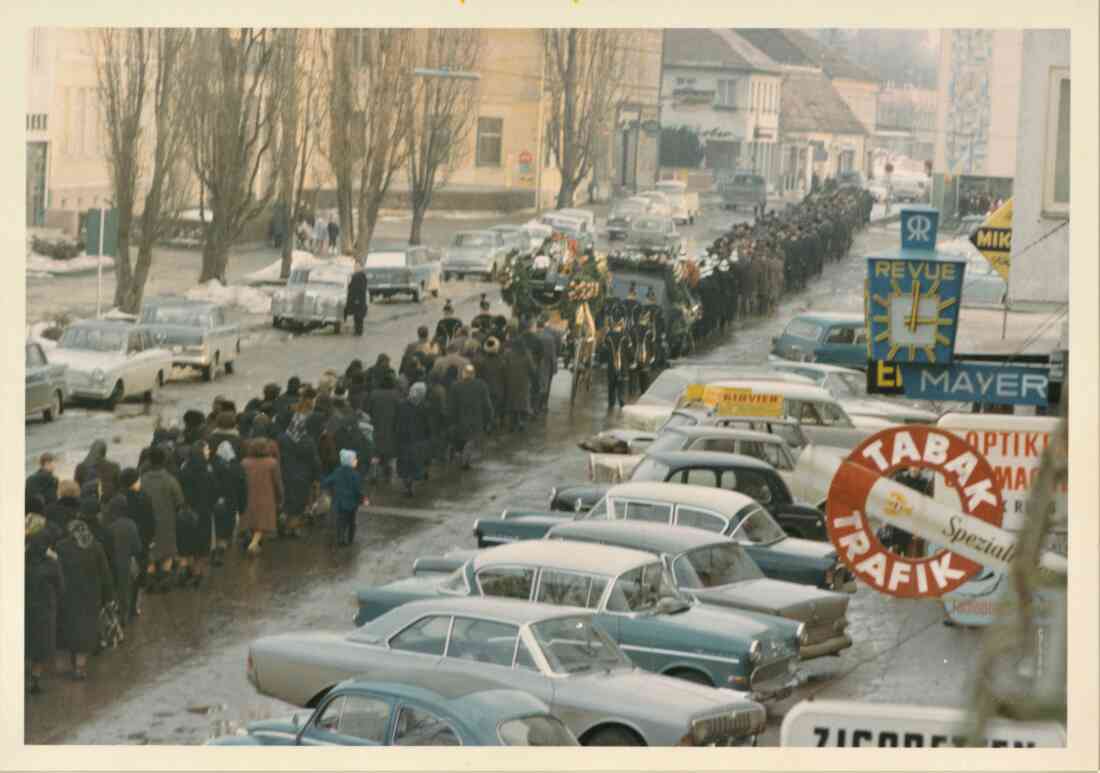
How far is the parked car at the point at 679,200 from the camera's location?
938 inches

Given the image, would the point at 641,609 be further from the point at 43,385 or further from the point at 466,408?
the point at 466,408

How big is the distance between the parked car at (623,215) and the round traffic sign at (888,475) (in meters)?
13.8

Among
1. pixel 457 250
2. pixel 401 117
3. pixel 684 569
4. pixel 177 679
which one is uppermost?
pixel 401 117

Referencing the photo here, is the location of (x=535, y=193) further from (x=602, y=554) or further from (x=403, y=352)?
(x=602, y=554)

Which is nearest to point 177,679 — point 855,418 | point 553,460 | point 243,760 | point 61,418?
point 243,760

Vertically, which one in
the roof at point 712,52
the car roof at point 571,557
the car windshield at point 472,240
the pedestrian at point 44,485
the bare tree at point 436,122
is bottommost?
the car roof at point 571,557

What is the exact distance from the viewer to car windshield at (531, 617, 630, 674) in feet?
37.0

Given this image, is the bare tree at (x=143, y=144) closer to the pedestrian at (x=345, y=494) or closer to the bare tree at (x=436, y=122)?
the bare tree at (x=436, y=122)

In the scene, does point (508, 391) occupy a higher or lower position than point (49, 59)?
lower

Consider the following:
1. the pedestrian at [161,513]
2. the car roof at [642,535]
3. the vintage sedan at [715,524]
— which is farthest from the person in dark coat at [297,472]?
the car roof at [642,535]

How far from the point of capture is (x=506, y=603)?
1181cm

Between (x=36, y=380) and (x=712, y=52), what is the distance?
25.2 ft

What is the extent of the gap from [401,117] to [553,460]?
15.3 feet

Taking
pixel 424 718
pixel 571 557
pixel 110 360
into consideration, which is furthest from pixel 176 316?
pixel 424 718
